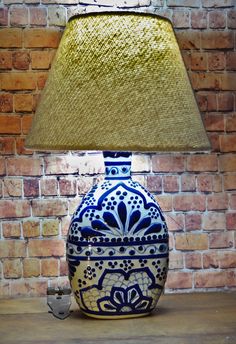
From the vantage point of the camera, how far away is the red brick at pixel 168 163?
7.79 feet

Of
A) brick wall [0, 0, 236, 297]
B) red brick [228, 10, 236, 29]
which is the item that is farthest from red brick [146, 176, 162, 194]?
red brick [228, 10, 236, 29]

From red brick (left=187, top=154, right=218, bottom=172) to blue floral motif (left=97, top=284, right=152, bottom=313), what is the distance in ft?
1.88

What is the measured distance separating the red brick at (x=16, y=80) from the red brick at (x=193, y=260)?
29.0 inches

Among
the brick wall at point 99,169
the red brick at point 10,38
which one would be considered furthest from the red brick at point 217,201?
the red brick at point 10,38

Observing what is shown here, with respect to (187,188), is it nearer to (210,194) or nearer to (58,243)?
(210,194)

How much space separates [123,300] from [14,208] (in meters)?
0.56

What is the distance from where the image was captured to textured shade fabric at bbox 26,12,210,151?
1.77 meters

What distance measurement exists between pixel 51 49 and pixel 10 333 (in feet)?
2.99

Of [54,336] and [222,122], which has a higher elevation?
[222,122]

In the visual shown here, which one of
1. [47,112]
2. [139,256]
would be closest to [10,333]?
[139,256]

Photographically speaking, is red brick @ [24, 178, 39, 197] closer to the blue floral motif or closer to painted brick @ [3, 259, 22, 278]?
painted brick @ [3, 259, 22, 278]

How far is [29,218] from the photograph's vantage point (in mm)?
2340

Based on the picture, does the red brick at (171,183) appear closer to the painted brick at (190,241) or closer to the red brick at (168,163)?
the red brick at (168,163)

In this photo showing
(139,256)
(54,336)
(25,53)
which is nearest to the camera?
(54,336)
